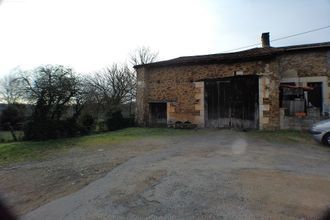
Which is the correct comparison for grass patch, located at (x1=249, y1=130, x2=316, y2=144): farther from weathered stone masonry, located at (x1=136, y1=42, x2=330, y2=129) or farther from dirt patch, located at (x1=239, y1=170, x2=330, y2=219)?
dirt patch, located at (x1=239, y1=170, x2=330, y2=219)

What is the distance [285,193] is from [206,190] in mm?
1441

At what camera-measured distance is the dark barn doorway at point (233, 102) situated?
1664cm

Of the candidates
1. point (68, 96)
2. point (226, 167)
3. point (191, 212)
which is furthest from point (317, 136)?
point (68, 96)

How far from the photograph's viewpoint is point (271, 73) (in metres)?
16.1

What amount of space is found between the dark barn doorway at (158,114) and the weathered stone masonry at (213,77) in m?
0.27

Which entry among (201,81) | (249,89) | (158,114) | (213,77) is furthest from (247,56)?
(158,114)

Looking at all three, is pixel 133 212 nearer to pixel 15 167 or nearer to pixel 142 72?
pixel 15 167

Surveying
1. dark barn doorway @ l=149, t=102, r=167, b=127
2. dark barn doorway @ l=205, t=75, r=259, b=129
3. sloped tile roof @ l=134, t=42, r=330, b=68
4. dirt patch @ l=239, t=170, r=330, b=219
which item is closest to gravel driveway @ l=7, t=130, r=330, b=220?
dirt patch @ l=239, t=170, r=330, b=219

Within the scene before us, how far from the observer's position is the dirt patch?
470 cm

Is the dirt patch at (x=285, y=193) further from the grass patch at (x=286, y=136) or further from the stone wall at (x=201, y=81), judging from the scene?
the stone wall at (x=201, y=81)

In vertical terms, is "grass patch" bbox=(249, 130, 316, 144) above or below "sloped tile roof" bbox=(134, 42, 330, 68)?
below

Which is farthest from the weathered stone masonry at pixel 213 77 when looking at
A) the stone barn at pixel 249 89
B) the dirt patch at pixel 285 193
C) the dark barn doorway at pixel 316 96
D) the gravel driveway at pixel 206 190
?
the dirt patch at pixel 285 193

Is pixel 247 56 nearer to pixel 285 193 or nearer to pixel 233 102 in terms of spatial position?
pixel 233 102

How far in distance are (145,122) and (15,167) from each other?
10028 millimetres
